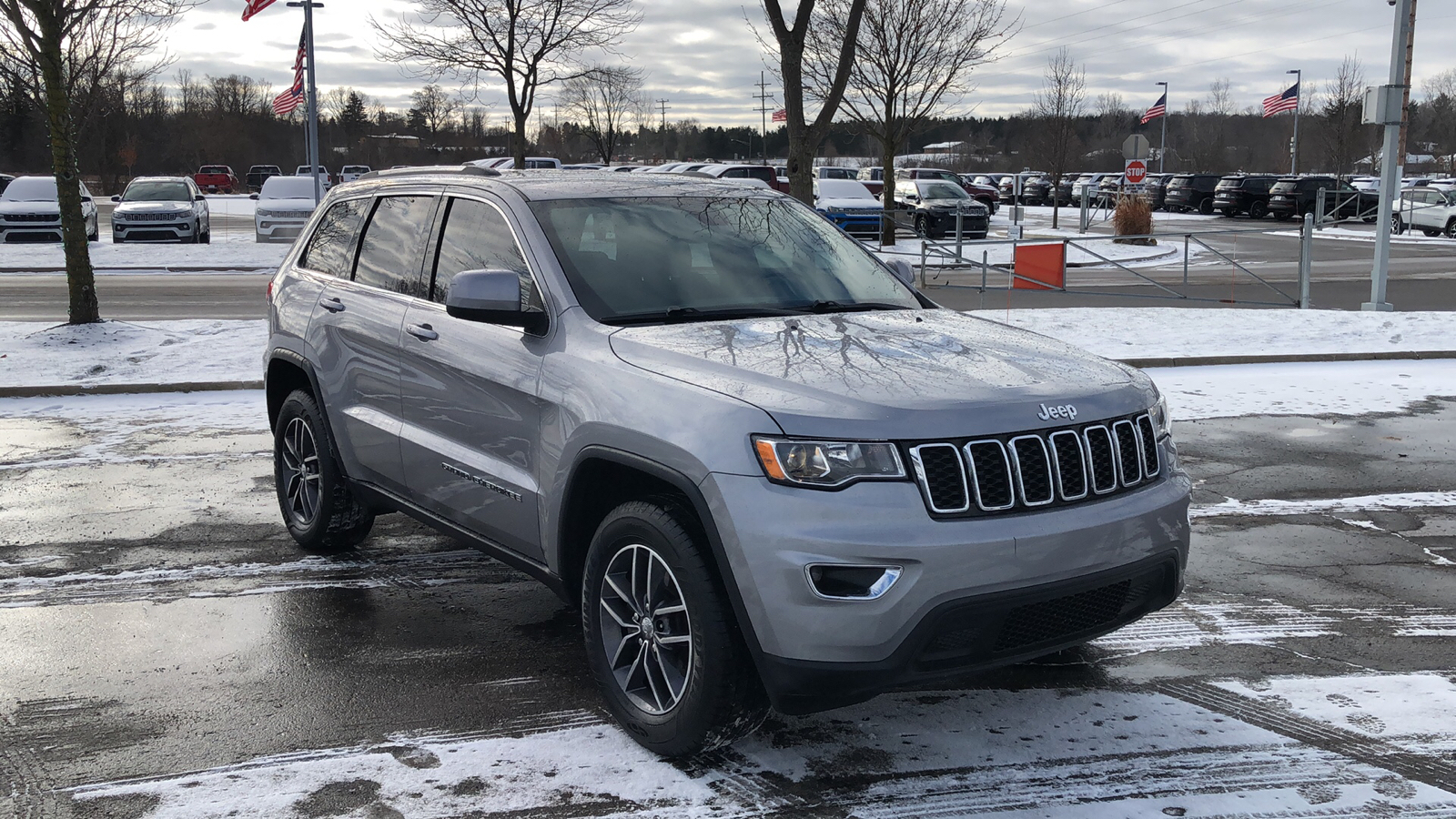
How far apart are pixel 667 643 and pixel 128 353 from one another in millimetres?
9851

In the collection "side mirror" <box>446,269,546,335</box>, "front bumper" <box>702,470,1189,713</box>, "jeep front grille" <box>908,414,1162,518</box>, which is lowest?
"front bumper" <box>702,470,1189,713</box>

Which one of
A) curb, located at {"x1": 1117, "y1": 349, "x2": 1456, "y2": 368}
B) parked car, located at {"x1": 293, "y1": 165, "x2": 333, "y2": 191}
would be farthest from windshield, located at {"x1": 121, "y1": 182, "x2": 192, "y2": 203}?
curb, located at {"x1": 1117, "y1": 349, "x2": 1456, "y2": 368}

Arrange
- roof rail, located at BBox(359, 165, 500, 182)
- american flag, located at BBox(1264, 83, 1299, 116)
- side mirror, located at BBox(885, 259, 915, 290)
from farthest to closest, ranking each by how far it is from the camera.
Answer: american flag, located at BBox(1264, 83, 1299, 116) → side mirror, located at BBox(885, 259, 915, 290) → roof rail, located at BBox(359, 165, 500, 182)

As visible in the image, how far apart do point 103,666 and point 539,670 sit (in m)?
1.66

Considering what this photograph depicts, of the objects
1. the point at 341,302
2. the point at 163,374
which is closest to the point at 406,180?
the point at 341,302

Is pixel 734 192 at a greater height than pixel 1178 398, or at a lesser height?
greater

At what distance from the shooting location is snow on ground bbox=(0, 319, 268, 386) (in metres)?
11.0

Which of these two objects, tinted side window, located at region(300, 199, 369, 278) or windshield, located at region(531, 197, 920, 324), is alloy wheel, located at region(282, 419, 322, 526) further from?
windshield, located at region(531, 197, 920, 324)

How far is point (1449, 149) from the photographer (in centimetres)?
7562

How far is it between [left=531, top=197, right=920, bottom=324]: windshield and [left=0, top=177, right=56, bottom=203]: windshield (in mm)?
28843

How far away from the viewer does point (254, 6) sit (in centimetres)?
2191

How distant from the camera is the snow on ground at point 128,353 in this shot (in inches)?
435

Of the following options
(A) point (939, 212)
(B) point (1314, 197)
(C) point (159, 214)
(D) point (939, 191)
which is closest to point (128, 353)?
(C) point (159, 214)

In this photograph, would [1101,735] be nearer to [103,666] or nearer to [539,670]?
[539,670]
